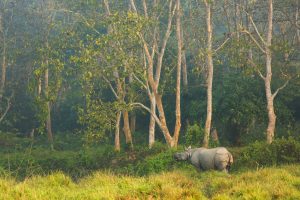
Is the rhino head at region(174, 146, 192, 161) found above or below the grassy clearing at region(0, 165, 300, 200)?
below

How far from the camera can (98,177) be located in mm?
13227

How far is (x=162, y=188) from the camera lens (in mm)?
11336

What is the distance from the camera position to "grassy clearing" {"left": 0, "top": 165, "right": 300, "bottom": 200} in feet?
35.4

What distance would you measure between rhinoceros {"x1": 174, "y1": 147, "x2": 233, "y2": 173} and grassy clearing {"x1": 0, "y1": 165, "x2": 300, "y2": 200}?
8.67 feet

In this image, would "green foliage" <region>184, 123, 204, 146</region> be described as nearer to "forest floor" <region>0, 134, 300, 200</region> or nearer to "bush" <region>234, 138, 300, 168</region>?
"forest floor" <region>0, 134, 300, 200</region>

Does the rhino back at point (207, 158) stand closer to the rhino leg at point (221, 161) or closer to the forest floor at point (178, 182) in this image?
the rhino leg at point (221, 161)

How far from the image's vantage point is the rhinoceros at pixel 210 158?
16281 mm

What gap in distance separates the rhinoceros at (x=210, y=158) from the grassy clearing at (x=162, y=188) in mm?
2644

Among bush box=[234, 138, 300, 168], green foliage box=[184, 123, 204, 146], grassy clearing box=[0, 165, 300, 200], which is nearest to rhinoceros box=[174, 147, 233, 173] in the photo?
bush box=[234, 138, 300, 168]

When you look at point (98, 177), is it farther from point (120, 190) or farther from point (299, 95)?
point (299, 95)

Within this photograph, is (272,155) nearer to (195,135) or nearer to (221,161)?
(221,161)

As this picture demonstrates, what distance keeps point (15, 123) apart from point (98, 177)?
24.5 metres

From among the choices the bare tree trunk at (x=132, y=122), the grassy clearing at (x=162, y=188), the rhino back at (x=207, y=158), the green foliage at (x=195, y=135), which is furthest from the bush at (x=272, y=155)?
the bare tree trunk at (x=132, y=122)

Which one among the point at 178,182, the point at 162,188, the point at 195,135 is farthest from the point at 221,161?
the point at 195,135
